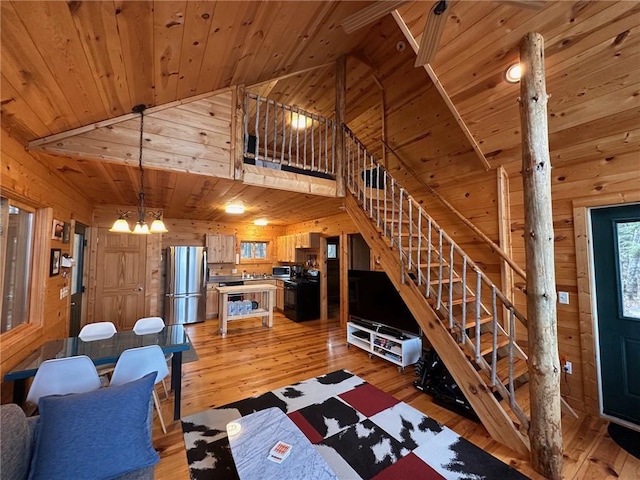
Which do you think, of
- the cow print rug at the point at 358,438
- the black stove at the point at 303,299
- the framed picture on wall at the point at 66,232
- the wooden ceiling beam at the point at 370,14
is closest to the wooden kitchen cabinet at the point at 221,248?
the black stove at the point at 303,299

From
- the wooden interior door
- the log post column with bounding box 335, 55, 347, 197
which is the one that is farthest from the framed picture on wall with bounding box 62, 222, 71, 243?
the log post column with bounding box 335, 55, 347, 197

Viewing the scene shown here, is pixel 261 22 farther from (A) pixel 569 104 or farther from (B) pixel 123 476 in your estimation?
(B) pixel 123 476

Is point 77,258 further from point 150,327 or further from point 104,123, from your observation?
point 104,123

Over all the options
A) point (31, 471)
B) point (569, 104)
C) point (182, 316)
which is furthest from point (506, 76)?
point (182, 316)

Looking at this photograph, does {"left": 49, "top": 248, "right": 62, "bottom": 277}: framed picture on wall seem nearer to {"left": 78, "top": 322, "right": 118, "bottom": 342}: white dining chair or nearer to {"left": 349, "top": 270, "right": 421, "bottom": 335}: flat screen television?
{"left": 78, "top": 322, "right": 118, "bottom": 342}: white dining chair

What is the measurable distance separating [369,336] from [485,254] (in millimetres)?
2109

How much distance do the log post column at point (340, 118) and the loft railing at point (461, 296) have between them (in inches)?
4.1

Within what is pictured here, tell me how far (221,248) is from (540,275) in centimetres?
627

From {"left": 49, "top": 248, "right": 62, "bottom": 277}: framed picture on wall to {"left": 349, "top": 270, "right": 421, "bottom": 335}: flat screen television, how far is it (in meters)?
3.90

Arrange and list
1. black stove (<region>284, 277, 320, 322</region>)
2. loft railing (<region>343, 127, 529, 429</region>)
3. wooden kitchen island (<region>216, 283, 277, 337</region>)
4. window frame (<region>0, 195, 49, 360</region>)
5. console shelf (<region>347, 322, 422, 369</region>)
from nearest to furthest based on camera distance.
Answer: loft railing (<region>343, 127, 529, 429</region>)
window frame (<region>0, 195, 49, 360</region>)
console shelf (<region>347, 322, 422, 369</region>)
wooden kitchen island (<region>216, 283, 277, 337</region>)
black stove (<region>284, 277, 320, 322</region>)

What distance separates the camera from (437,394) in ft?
9.28

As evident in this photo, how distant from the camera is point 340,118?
13.1ft

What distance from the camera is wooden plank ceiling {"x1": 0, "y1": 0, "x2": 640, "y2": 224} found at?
4.47 feet

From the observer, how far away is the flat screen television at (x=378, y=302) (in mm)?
3695
